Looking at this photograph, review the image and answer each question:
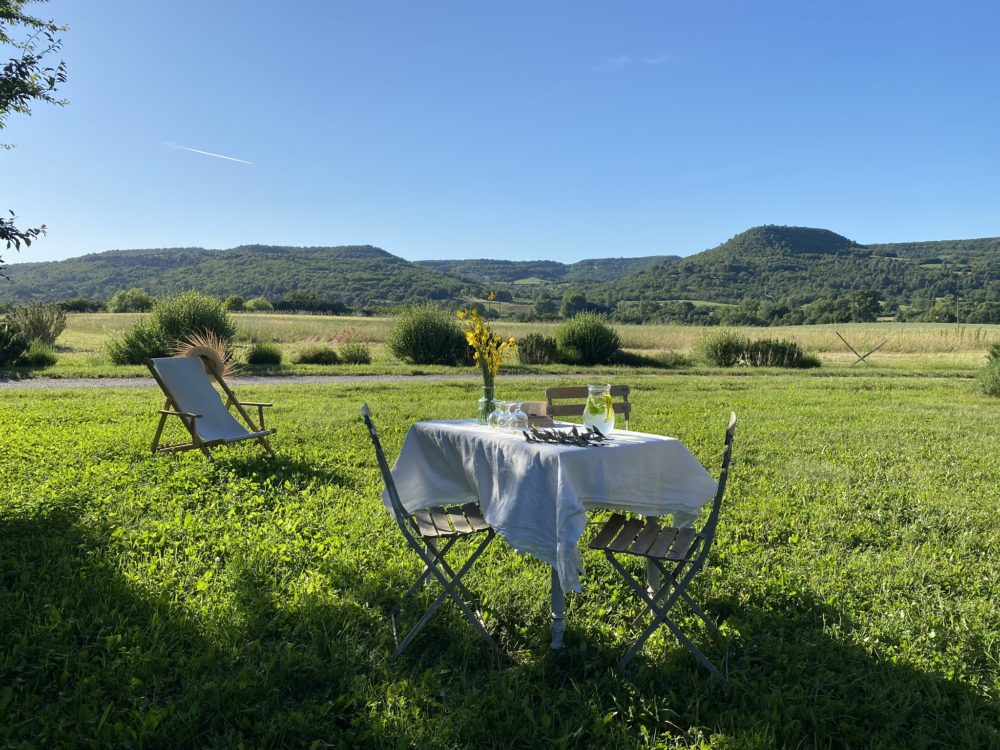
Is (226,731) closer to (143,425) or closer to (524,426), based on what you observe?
(524,426)

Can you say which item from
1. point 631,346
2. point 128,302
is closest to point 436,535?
point 631,346

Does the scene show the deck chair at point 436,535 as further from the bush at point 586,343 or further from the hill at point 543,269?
the hill at point 543,269

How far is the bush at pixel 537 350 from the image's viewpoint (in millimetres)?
22750

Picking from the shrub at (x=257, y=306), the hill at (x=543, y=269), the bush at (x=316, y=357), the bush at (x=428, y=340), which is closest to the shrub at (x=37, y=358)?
the bush at (x=316, y=357)

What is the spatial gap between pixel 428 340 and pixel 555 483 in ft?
61.8

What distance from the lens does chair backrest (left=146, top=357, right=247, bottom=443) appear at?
22.8 feet

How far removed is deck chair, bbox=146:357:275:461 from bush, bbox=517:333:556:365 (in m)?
15.6

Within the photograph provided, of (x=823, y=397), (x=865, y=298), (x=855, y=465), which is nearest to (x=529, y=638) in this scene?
(x=855, y=465)

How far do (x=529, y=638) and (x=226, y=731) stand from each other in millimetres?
1412

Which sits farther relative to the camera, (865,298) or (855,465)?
(865,298)

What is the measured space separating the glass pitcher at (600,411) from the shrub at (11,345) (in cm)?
1948

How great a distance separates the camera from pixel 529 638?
3.37m

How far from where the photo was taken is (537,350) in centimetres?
2284

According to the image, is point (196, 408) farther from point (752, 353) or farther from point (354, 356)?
point (752, 353)
